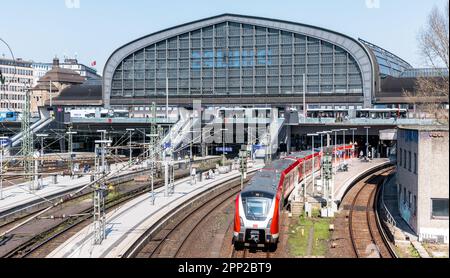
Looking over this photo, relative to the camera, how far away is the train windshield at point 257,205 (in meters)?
23.4

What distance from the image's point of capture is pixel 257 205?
77.2ft

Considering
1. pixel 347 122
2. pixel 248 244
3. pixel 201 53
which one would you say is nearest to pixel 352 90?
pixel 347 122

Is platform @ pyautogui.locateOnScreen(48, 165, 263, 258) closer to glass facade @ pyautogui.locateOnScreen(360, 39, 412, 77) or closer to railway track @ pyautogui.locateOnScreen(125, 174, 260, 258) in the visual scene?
railway track @ pyautogui.locateOnScreen(125, 174, 260, 258)

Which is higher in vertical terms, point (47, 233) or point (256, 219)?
point (256, 219)

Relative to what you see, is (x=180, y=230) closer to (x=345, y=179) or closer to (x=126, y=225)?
(x=126, y=225)

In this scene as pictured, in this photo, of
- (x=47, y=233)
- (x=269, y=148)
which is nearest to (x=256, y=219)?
(x=47, y=233)

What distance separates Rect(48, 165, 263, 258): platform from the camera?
22161 millimetres

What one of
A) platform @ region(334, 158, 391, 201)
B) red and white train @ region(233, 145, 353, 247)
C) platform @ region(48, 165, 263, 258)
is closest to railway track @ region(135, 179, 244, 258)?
platform @ region(48, 165, 263, 258)

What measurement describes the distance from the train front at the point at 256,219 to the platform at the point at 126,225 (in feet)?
16.6

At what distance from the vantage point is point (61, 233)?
27.5 metres

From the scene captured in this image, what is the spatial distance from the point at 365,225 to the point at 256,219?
9.52 metres

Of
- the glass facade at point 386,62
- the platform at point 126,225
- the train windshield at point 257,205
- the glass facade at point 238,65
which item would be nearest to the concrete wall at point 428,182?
the train windshield at point 257,205

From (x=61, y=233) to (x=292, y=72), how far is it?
2762 inches
